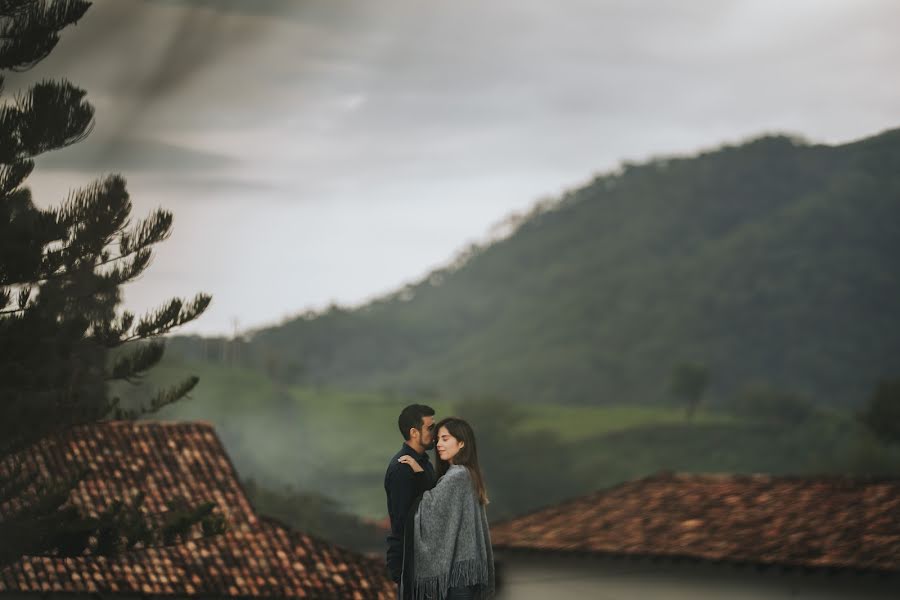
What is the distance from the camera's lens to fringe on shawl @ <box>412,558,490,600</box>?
24.9ft

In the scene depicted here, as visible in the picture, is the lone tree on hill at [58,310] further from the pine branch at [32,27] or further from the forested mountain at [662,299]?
the forested mountain at [662,299]

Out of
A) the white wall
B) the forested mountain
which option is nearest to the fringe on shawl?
the white wall

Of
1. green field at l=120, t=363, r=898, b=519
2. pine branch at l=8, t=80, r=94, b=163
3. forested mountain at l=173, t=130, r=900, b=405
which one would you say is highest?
pine branch at l=8, t=80, r=94, b=163

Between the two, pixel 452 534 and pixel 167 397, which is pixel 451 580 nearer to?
pixel 452 534

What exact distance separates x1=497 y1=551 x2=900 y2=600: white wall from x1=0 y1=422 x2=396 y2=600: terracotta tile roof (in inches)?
130

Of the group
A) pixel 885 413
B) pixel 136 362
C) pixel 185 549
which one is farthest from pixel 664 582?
pixel 885 413

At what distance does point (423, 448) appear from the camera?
7926 millimetres

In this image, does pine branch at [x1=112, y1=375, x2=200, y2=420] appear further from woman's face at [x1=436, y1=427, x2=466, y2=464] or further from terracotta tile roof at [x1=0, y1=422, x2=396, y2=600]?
woman's face at [x1=436, y1=427, x2=466, y2=464]

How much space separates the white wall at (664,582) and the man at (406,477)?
36.7 feet

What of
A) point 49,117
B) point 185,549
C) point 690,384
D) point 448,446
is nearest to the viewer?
point 448,446

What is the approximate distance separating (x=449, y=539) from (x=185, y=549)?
54.1 feet

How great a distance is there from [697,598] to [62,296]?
8.86 m

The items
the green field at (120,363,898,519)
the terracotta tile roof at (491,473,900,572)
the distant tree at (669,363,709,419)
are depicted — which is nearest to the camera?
the terracotta tile roof at (491,473,900,572)

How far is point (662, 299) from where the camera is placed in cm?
12450
